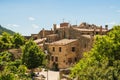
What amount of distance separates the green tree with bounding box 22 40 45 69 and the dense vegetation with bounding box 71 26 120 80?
799 inches

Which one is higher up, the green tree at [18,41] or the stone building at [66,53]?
the green tree at [18,41]

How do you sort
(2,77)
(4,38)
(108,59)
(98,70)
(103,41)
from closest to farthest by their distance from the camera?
(2,77) → (98,70) → (108,59) → (103,41) → (4,38)

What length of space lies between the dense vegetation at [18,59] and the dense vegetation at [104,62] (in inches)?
313

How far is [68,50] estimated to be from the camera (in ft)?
232

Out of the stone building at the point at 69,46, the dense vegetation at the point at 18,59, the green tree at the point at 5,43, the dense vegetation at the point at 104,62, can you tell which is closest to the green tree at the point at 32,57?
the dense vegetation at the point at 18,59

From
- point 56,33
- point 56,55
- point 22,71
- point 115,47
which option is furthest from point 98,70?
point 56,33

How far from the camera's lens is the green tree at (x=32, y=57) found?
62.1 meters

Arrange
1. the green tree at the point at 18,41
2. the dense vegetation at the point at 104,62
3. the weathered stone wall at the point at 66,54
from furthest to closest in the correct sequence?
1. the green tree at the point at 18,41
2. the weathered stone wall at the point at 66,54
3. the dense vegetation at the point at 104,62

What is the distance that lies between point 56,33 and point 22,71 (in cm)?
4770

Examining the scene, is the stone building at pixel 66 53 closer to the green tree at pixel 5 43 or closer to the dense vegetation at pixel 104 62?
the green tree at pixel 5 43

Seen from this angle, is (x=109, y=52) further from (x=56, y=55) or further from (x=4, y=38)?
(x=4, y=38)

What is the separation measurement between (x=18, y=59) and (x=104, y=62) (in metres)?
39.1

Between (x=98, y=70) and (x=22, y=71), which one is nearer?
(x=98, y=70)

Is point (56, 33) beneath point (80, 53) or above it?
above
